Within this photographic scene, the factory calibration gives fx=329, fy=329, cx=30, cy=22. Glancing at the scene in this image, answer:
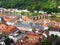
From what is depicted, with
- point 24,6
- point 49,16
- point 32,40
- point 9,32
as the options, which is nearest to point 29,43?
point 32,40

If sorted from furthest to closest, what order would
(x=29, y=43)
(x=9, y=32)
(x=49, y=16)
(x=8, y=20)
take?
1. (x=49, y=16)
2. (x=8, y=20)
3. (x=9, y=32)
4. (x=29, y=43)

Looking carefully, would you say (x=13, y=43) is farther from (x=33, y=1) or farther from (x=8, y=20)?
(x=33, y=1)

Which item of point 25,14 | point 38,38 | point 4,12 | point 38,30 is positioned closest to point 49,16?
point 25,14

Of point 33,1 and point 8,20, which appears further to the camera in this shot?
point 33,1

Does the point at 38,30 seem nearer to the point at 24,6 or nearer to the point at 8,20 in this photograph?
the point at 8,20

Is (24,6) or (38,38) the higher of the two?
(38,38)

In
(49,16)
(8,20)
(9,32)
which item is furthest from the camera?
(49,16)
